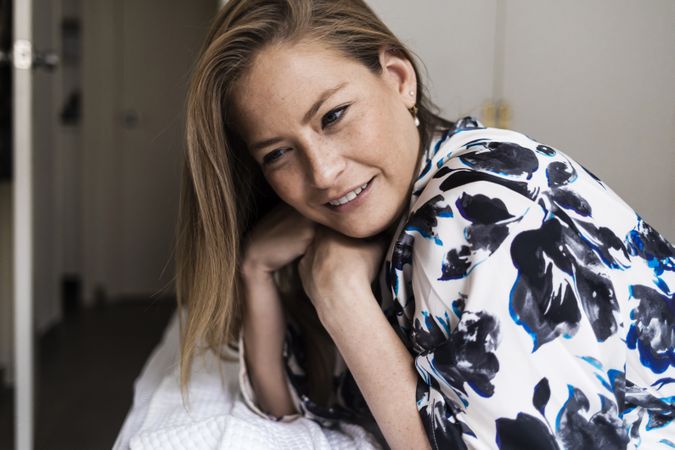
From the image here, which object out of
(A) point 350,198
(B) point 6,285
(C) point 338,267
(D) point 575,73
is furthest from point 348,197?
(B) point 6,285

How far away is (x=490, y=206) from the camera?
774mm

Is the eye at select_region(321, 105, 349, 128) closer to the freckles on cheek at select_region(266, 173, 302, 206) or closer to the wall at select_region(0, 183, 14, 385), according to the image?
the freckles on cheek at select_region(266, 173, 302, 206)

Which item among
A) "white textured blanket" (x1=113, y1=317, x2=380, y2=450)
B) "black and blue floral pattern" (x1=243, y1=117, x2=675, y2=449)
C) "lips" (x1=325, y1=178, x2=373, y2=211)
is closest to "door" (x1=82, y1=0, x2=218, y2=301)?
"white textured blanket" (x1=113, y1=317, x2=380, y2=450)

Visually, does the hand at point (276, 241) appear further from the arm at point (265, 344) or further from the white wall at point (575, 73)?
the white wall at point (575, 73)

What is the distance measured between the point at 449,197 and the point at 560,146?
0.64m

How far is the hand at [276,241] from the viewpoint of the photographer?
115 cm

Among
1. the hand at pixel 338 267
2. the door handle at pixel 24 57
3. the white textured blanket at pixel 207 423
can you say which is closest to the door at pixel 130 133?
the door handle at pixel 24 57

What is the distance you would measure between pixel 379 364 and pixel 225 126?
45 cm

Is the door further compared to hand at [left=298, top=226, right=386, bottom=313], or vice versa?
the door

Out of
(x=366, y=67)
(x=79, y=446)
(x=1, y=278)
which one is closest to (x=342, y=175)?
(x=366, y=67)

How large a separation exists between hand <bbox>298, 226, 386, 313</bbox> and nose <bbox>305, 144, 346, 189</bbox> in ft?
0.45

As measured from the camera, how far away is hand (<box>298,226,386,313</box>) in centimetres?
96

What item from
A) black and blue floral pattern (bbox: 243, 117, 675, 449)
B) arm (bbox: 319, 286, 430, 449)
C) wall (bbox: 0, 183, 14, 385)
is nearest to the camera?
black and blue floral pattern (bbox: 243, 117, 675, 449)

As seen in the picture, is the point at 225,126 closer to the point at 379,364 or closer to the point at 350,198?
the point at 350,198
